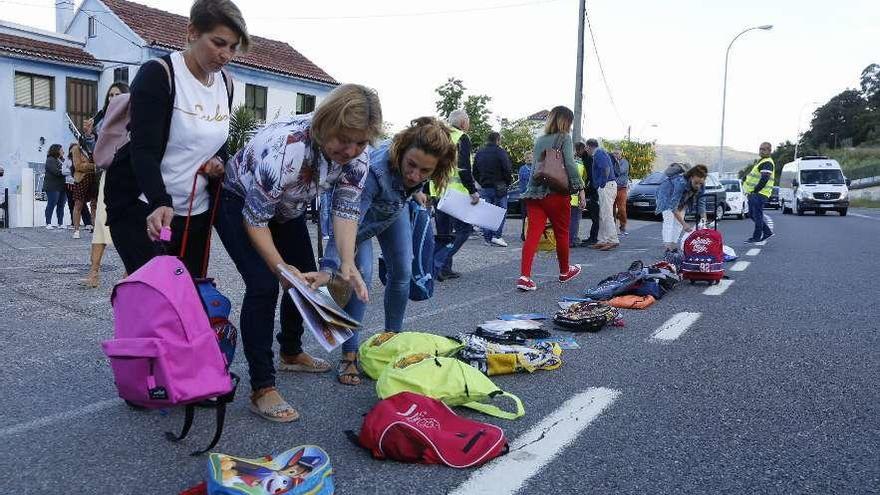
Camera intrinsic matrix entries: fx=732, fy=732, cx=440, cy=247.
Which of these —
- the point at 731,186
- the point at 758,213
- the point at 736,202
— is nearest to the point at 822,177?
the point at 731,186

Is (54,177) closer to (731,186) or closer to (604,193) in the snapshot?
(604,193)

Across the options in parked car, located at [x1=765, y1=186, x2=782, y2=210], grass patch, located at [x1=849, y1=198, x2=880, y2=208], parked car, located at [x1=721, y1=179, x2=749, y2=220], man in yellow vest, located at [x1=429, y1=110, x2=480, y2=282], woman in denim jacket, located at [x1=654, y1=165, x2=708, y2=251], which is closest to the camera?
man in yellow vest, located at [x1=429, y1=110, x2=480, y2=282]

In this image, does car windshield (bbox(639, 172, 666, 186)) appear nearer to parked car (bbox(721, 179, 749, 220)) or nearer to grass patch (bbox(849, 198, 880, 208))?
parked car (bbox(721, 179, 749, 220))

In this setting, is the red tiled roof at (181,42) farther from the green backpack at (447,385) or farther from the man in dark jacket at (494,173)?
the green backpack at (447,385)

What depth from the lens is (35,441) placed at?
303 centimetres

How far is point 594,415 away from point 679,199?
6.81 m

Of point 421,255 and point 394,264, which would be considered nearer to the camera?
point 394,264

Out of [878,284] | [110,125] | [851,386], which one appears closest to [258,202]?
[110,125]

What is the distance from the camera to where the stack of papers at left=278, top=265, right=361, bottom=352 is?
2.97 metres

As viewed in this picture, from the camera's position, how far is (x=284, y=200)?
318 cm

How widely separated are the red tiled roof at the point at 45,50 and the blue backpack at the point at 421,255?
28.5 m

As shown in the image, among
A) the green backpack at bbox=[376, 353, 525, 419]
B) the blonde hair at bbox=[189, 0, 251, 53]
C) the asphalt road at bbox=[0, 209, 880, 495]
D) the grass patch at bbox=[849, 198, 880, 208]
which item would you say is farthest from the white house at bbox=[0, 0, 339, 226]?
the grass patch at bbox=[849, 198, 880, 208]

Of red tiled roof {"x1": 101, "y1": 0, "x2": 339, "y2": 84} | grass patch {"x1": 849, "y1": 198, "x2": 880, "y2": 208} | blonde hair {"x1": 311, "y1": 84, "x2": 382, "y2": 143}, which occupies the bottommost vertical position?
grass patch {"x1": 849, "y1": 198, "x2": 880, "y2": 208}

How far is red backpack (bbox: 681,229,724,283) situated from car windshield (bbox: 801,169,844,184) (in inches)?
1055
